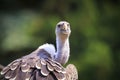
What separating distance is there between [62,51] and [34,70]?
650mm

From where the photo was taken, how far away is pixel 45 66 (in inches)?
246

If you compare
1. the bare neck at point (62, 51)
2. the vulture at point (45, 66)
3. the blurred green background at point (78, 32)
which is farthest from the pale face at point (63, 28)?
the blurred green background at point (78, 32)

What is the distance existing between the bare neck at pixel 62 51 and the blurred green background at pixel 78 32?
4884 millimetres

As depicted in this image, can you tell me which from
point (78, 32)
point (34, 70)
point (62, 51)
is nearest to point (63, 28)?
point (62, 51)

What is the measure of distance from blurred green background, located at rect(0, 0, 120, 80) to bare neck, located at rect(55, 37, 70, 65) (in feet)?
16.0

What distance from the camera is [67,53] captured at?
6.75 metres

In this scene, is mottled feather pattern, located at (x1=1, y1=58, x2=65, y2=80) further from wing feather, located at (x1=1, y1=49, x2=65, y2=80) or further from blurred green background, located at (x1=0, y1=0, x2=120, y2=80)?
blurred green background, located at (x1=0, y1=0, x2=120, y2=80)

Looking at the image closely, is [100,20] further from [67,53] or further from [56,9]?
[67,53]

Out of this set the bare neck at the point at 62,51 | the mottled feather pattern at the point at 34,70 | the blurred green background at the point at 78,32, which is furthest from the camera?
the blurred green background at the point at 78,32

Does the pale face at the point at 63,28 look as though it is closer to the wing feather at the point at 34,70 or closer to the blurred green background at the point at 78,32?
the wing feather at the point at 34,70

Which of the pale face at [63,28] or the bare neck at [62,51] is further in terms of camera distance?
the bare neck at [62,51]

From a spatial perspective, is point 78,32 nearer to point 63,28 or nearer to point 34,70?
point 63,28

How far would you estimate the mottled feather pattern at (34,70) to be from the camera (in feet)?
20.0

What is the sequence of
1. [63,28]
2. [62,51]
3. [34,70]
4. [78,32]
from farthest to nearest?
1. [78,32]
2. [62,51]
3. [63,28]
4. [34,70]
